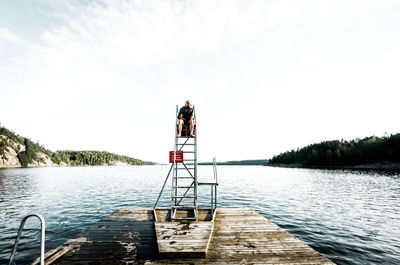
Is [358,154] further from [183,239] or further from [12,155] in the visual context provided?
[12,155]

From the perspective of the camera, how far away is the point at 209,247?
6.46 metres

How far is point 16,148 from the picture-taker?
133875 mm

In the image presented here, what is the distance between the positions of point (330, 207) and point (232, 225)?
14.8 m

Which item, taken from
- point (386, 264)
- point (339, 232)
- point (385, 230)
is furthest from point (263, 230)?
point (385, 230)

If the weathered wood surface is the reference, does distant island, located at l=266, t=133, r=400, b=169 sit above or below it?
above

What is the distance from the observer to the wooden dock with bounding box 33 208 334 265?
5.68 meters

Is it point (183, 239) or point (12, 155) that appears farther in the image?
point (12, 155)

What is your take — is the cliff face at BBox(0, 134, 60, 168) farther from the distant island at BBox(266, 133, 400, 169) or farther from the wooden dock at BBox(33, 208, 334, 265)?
the distant island at BBox(266, 133, 400, 169)

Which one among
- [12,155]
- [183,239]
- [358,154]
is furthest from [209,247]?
[12,155]

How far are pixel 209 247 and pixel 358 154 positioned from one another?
117 m

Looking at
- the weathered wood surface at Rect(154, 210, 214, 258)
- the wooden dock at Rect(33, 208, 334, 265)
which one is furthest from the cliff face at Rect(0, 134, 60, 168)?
the weathered wood surface at Rect(154, 210, 214, 258)

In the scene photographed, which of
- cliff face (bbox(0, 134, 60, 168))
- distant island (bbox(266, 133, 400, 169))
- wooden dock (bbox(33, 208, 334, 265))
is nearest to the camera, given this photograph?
wooden dock (bbox(33, 208, 334, 265))

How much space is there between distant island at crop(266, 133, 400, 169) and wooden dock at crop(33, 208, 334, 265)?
103 metres

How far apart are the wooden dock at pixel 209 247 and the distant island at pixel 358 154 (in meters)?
103
